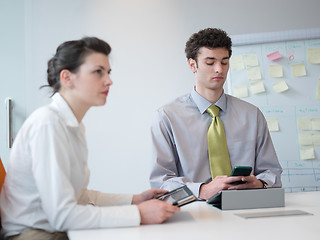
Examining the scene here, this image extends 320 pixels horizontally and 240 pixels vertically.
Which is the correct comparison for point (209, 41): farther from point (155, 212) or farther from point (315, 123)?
point (155, 212)

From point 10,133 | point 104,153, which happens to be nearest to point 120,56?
point 104,153

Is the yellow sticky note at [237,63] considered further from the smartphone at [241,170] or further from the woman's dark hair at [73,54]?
the woman's dark hair at [73,54]

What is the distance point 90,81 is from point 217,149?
39.6 inches

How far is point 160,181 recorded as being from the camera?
198 cm

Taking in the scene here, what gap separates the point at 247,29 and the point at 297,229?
8.02 feet

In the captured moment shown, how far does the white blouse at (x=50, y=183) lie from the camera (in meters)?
1.11

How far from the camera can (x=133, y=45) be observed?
10.8 ft

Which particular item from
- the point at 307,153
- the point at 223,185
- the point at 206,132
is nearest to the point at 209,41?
the point at 206,132

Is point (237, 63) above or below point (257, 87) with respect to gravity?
above

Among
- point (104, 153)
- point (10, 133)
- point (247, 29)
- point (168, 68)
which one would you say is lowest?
point (104, 153)

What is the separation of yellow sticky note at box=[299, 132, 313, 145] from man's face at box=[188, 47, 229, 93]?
97cm

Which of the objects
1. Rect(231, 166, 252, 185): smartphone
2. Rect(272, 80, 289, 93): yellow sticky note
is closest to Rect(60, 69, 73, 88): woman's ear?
Rect(231, 166, 252, 185): smartphone

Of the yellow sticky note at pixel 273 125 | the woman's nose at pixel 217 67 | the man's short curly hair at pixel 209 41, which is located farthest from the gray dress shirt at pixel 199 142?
the yellow sticky note at pixel 273 125

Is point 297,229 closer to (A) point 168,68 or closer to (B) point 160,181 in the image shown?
(B) point 160,181
